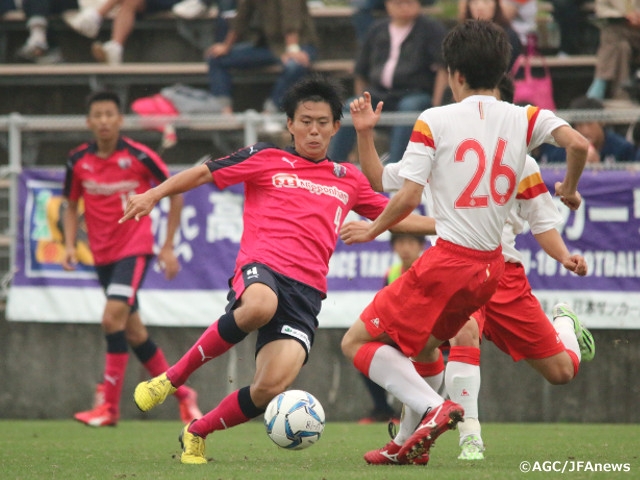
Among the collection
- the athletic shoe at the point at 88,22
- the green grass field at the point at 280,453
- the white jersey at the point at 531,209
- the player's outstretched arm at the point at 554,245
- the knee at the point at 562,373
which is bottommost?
the green grass field at the point at 280,453

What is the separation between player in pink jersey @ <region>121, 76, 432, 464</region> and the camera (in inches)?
236

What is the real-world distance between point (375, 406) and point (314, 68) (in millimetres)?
4281

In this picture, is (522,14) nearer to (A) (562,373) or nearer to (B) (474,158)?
(A) (562,373)

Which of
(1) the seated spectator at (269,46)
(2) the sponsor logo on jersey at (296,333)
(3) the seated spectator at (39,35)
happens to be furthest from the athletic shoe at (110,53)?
(2) the sponsor logo on jersey at (296,333)

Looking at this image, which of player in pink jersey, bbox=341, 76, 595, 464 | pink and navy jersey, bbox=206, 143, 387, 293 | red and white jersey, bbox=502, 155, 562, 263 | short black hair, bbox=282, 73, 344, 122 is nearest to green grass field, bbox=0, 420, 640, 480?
player in pink jersey, bbox=341, 76, 595, 464

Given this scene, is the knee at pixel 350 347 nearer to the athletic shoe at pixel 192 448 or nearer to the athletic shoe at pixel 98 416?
the athletic shoe at pixel 192 448

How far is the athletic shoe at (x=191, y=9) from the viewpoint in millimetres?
13359

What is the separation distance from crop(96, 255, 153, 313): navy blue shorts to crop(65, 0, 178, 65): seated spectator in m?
4.42

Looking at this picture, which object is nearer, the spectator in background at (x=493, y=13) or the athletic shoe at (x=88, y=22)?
the spectator in background at (x=493, y=13)

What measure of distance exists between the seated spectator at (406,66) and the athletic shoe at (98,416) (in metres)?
3.38

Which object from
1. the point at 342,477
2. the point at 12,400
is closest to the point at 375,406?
the point at 12,400

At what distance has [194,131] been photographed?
1109 centimetres

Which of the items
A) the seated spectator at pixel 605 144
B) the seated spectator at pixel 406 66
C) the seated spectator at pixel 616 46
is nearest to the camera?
the seated spectator at pixel 605 144

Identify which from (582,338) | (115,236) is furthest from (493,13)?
(582,338)
